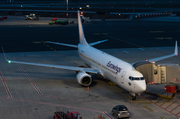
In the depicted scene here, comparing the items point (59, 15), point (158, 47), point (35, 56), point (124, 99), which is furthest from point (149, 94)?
point (59, 15)

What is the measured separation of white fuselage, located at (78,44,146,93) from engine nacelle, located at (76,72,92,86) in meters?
2.21

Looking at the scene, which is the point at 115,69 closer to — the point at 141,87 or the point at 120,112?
the point at 141,87

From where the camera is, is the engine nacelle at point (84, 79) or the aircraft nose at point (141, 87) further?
the engine nacelle at point (84, 79)

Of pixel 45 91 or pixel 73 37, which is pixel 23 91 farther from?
pixel 73 37

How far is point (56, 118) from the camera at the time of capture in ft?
94.5

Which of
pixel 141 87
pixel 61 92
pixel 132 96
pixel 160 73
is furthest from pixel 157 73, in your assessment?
pixel 61 92

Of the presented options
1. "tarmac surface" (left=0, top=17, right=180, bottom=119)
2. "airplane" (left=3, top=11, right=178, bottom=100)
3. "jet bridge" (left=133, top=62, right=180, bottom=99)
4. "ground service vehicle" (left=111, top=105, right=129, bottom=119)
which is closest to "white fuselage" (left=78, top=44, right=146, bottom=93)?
"airplane" (left=3, top=11, right=178, bottom=100)

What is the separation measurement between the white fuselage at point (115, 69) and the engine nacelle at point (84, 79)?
7.25 feet

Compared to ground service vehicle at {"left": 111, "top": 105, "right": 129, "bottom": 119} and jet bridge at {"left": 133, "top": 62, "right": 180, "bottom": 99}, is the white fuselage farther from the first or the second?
ground service vehicle at {"left": 111, "top": 105, "right": 129, "bottom": 119}

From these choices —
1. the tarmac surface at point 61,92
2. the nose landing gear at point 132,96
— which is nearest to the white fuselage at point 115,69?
the nose landing gear at point 132,96

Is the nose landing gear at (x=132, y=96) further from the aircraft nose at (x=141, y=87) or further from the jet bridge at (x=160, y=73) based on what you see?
the jet bridge at (x=160, y=73)

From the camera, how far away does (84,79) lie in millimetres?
40969

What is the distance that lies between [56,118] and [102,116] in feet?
16.8

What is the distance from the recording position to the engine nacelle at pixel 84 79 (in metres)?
40.3
